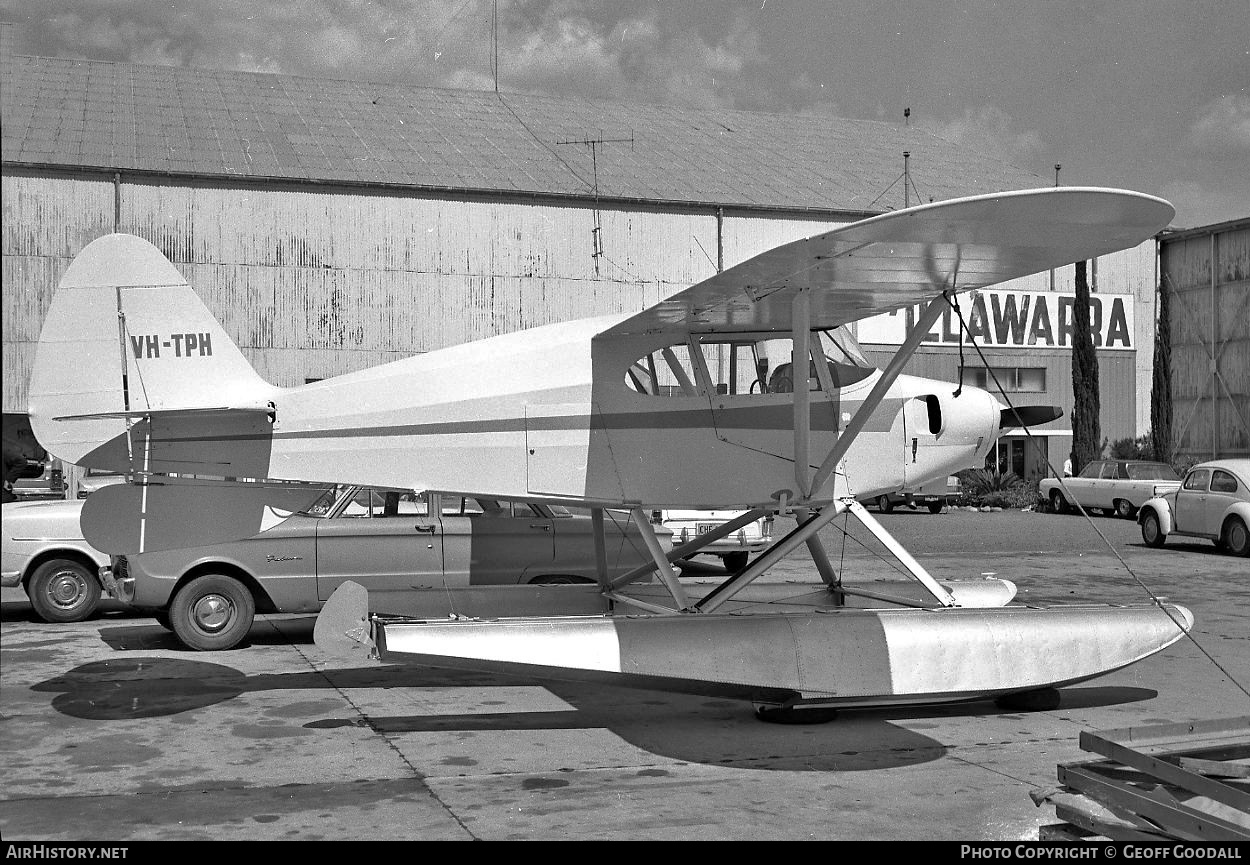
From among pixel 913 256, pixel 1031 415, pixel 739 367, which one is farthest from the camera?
pixel 1031 415

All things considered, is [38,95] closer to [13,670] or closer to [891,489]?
[13,670]

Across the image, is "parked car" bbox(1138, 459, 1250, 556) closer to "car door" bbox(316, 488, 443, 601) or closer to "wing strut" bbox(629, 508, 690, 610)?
"car door" bbox(316, 488, 443, 601)

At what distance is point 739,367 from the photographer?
9727mm

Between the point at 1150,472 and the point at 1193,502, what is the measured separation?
912 cm

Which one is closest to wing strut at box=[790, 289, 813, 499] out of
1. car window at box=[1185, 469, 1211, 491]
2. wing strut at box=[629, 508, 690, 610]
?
wing strut at box=[629, 508, 690, 610]

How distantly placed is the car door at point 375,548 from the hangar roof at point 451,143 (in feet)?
70.9

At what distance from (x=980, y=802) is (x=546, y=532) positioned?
6.53m

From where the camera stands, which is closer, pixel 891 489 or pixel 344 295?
pixel 891 489

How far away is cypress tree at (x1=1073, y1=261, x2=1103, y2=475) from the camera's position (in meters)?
40.5

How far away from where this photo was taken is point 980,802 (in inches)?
247

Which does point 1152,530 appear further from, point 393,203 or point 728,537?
point 393,203

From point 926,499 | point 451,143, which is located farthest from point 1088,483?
point 451,143
